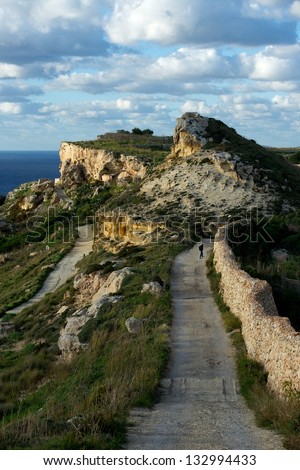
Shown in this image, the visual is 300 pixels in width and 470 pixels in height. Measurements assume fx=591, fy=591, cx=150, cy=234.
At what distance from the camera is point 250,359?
1339 centimetres

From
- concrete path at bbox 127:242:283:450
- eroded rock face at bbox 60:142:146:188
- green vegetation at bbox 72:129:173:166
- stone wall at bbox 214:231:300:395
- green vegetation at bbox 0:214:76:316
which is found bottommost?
green vegetation at bbox 0:214:76:316

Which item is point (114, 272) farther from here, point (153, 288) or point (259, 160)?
point (259, 160)

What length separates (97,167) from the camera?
232ft

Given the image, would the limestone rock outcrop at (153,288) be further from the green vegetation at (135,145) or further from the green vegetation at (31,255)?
the green vegetation at (135,145)

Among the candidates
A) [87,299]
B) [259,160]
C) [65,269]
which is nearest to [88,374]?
[87,299]

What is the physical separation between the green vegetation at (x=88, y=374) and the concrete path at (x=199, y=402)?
317 mm

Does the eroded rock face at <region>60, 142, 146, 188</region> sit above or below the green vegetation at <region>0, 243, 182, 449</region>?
above

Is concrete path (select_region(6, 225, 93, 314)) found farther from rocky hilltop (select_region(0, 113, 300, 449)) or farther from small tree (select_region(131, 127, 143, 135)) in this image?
small tree (select_region(131, 127, 143, 135))

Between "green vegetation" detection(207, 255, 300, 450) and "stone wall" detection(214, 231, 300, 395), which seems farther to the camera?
"stone wall" detection(214, 231, 300, 395)

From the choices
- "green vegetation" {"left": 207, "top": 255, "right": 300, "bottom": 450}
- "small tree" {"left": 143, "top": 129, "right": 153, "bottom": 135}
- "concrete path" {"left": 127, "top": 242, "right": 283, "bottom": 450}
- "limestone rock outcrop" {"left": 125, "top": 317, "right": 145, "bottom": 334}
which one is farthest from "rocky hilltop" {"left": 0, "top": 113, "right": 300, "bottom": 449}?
"small tree" {"left": 143, "top": 129, "right": 153, "bottom": 135}

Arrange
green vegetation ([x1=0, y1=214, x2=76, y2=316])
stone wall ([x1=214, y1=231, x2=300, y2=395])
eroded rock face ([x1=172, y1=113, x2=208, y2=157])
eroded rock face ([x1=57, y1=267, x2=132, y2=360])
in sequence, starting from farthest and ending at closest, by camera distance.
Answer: eroded rock face ([x1=172, y1=113, x2=208, y2=157]), green vegetation ([x1=0, y1=214, x2=76, y2=316]), eroded rock face ([x1=57, y1=267, x2=132, y2=360]), stone wall ([x1=214, y1=231, x2=300, y2=395])

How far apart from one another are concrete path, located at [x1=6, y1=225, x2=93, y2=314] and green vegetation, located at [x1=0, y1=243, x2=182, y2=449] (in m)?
6.10

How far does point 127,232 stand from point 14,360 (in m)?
19.4

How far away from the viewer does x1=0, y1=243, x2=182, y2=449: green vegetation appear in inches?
360
